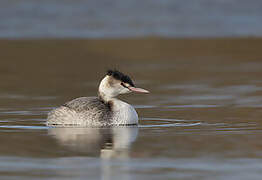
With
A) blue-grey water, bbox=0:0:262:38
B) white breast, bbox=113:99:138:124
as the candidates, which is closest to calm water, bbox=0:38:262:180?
white breast, bbox=113:99:138:124

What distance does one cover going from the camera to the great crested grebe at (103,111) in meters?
12.1

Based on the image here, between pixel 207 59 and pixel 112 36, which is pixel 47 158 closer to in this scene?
pixel 207 59

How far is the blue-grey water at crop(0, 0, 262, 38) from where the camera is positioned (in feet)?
95.8

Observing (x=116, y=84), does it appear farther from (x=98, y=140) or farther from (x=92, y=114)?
(x=98, y=140)

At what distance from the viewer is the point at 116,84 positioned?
1232 centimetres

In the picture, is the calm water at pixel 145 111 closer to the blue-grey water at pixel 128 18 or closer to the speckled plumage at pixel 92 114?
the speckled plumage at pixel 92 114

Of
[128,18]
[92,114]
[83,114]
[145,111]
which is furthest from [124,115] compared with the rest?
[128,18]

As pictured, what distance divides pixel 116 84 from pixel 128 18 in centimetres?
1961

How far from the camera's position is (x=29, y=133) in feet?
37.4

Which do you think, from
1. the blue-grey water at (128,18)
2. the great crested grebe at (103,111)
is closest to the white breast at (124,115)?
the great crested grebe at (103,111)

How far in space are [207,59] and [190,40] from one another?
4265 millimetres

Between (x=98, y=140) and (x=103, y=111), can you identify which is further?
(x=103, y=111)

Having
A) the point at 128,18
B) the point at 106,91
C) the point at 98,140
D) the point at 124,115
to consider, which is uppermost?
the point at 128,18

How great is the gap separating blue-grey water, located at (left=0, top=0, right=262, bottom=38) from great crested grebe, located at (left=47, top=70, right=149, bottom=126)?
A: 16.1m
